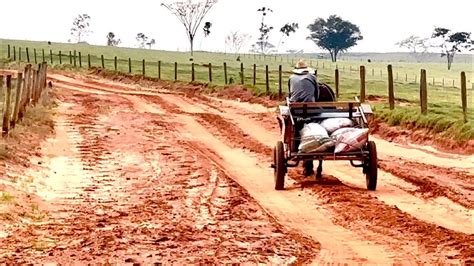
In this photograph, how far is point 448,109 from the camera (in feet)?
78.6

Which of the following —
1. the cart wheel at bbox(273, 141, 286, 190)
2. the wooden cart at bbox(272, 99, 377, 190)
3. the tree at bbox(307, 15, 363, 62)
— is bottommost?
the cart wheel at bbox(273, 141, 286, 190)

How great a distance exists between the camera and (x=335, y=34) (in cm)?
11169

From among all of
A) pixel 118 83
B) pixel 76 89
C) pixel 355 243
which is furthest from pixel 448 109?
pixel 118 83

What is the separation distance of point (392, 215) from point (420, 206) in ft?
3.53

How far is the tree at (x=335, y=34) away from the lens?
111 metres

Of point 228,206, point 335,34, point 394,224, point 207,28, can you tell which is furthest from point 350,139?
point 335,34

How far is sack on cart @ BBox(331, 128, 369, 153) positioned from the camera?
12.3m

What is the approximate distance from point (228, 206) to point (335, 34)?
337 feet

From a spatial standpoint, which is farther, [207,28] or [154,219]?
[207,28]

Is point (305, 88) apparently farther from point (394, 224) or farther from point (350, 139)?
point (394, 224)

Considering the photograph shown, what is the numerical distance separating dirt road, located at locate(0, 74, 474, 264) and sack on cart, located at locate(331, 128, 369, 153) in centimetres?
65

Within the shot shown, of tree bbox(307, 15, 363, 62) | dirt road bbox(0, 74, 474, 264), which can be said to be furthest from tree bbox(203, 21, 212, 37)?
dirt road bbox(0, 74, 474, 264)

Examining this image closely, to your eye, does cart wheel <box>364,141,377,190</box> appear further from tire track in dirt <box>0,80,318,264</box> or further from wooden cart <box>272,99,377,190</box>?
tire track in dirt <box>0,80,318,264</box>

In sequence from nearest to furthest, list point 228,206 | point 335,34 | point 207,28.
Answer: point 228,206 → point 207,28 → point 335,34
